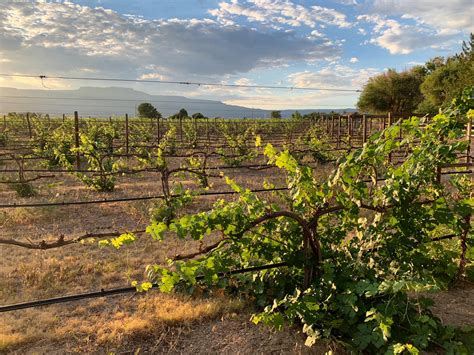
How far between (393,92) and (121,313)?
4083cm

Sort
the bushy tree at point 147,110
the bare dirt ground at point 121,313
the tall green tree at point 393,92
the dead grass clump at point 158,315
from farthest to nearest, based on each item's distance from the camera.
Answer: the bushy tree at point 147,110
the tall green tree at point 393,92
the dead grass clump at point 158,315
the bare dirt ground at point 121,313

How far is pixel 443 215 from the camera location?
8.48 ft

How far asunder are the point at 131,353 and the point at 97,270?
1.96m

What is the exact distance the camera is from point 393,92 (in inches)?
1544

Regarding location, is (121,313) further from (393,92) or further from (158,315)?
(393,92)

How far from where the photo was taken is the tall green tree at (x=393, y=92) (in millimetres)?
39481

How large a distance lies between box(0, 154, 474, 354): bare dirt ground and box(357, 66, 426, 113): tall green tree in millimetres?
38581

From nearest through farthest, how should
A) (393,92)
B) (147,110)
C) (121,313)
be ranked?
1. (121,313)
2. (393,92)
3. (147,110)

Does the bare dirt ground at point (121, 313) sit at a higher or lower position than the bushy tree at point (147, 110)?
lower

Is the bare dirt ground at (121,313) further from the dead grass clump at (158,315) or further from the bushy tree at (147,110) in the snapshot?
the bushy tree at (147,110)

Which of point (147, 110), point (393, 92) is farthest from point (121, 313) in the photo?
point (147, 110)

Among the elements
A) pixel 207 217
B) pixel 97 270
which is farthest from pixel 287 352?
pixel 97 270

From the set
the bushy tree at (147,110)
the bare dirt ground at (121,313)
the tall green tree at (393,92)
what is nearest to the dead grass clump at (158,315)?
the bare dirt ground at (121,313)

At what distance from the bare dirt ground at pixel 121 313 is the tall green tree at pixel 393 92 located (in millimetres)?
38581
